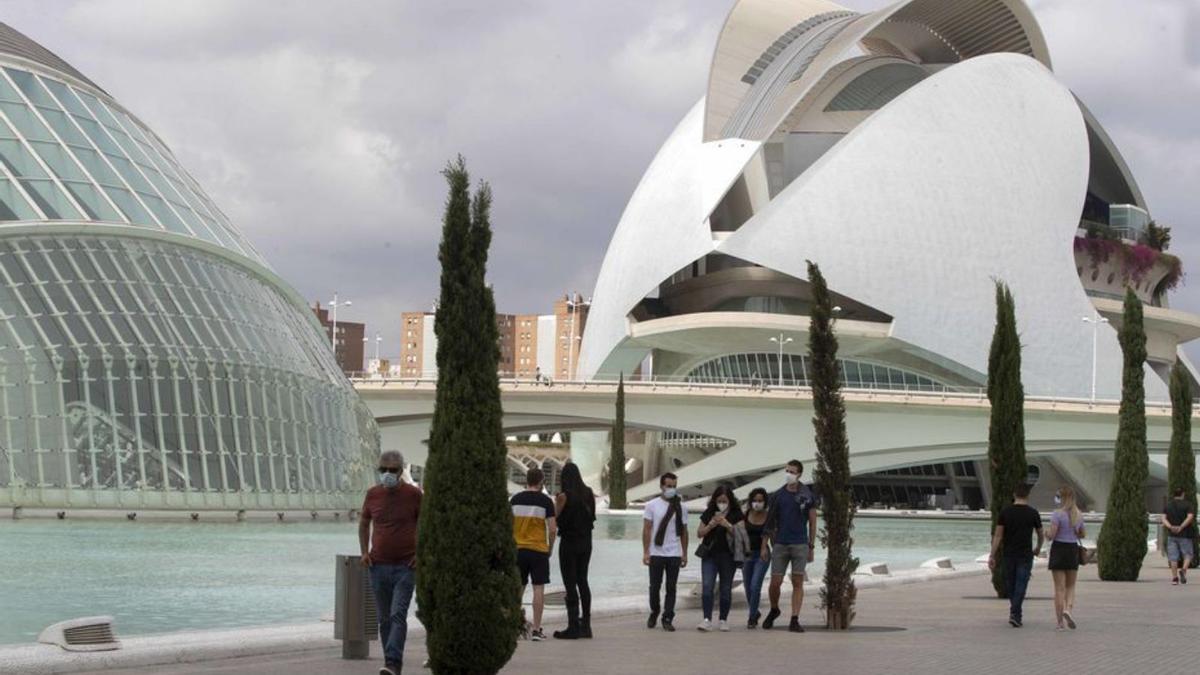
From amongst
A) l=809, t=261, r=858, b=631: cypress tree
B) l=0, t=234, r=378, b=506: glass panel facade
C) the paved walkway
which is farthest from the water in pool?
l=809, t=261, r=858, b=631: cypress tree

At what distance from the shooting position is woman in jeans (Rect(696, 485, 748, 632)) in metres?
16.5

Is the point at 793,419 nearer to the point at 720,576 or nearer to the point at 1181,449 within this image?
the point at 1181,449

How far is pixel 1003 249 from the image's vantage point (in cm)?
8038

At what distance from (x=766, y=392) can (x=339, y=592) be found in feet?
190

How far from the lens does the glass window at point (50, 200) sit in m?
32.6

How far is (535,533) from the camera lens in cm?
1468

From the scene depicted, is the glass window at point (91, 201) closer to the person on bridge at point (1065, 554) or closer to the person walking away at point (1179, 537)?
the person walking away at point (1179, 537)

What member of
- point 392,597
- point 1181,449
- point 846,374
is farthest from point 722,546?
point 846,374

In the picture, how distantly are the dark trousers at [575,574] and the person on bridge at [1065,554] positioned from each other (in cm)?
476

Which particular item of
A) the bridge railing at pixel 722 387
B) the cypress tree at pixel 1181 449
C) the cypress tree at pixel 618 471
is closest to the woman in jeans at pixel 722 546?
the cypress tree at pixel 1181 449

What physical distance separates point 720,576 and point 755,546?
0.87 metres

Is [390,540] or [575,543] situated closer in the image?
[390,540]

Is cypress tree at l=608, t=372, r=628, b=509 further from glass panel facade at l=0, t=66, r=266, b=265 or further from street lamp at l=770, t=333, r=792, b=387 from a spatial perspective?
glass panel facade at l=0, t=66, r=266, b=265

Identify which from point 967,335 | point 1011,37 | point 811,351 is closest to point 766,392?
point 967,335
